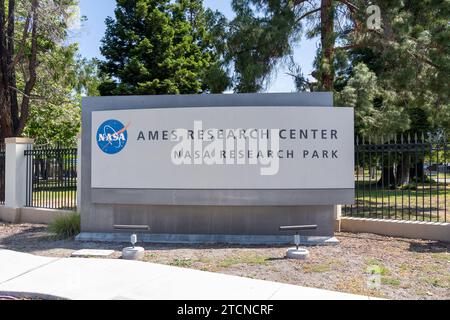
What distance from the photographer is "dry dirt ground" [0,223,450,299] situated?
6441mm

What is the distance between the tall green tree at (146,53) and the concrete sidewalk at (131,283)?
19801 millimetres

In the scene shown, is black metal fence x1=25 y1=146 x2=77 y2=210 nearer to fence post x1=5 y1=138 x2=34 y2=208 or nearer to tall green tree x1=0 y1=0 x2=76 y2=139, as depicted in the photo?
fence post x1=5 y1=138 x2=34 y2=208

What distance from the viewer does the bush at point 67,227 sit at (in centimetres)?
1066

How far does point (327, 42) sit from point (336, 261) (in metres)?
8.28

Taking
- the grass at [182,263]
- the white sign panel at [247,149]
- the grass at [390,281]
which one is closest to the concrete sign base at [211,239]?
the white sign panel at [247,149]

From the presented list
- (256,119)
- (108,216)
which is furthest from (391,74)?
(108,216)

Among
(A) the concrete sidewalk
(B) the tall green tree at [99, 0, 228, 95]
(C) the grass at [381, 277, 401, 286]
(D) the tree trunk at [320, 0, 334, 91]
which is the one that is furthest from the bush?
(B) the tall green tree at [99, 0, 228, 95]

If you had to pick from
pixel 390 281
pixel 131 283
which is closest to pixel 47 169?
pixel 131 283

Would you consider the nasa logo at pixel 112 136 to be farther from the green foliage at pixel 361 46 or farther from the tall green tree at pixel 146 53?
the tall green tree at pixel 146 53

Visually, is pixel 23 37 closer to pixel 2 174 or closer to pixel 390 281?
pixel 2 174

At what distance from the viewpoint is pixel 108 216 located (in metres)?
10.2
